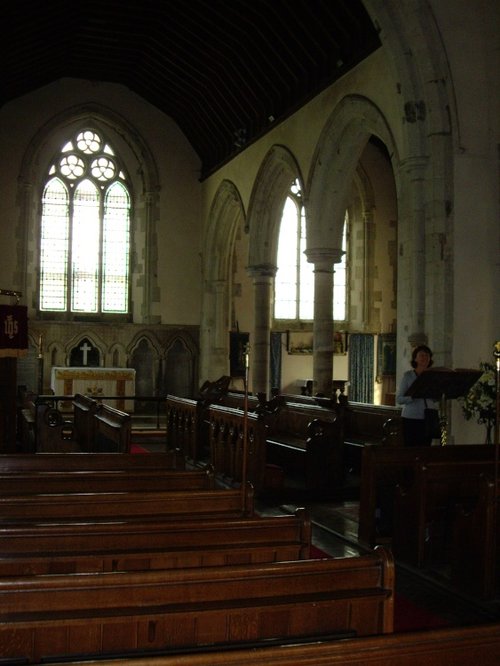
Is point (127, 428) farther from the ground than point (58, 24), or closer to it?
closer to it

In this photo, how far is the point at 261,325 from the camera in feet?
45.5

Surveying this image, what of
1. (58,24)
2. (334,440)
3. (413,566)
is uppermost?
(58,24)

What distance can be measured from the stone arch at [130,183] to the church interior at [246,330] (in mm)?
50

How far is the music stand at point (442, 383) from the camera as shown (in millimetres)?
5125

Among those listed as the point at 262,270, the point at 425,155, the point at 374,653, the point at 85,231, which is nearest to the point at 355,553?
the point at 374,653

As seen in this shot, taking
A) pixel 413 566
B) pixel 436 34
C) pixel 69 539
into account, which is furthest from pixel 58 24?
pixel 69 539

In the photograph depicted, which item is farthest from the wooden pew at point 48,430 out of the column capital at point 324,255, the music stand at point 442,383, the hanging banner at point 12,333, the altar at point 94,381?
the altar at point 94,381

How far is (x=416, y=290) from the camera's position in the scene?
8.13m

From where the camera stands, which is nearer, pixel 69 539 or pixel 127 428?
pixel 69 539

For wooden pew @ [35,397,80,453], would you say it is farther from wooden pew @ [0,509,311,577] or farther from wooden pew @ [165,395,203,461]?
wooden pew @ [0,509,311,577]

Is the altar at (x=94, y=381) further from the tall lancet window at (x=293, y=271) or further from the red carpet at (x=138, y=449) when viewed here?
the tall lancet window at (x=293, y=271)

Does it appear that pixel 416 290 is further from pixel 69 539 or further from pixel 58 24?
pixel 58 24

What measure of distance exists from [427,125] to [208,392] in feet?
15.6

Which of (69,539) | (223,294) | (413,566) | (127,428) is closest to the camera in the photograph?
(69,539)
